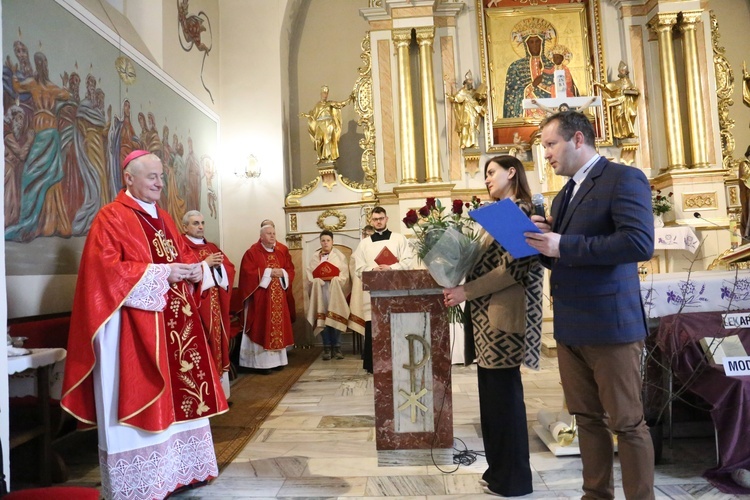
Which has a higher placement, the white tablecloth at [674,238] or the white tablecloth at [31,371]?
the white tablecloth at [674,238]

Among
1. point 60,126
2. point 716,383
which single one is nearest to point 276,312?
point 60,126

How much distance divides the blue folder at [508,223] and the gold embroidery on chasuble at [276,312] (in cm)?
475

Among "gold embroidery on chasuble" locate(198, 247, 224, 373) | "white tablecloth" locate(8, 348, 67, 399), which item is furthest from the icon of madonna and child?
"white tablecloth" locate(8, 348, 67, 399)

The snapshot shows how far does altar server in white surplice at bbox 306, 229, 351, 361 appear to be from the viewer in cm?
736

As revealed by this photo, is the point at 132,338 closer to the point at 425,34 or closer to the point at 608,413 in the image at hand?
the point at 608,413

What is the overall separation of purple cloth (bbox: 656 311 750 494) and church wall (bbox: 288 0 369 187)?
728 centimetres

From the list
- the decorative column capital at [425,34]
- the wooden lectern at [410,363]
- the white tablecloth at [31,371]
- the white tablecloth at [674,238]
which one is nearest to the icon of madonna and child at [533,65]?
the decorative column capital at [425,34]

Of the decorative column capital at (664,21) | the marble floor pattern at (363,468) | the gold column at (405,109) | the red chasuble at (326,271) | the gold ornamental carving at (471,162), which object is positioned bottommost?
the marble floor pattern at (363,468)

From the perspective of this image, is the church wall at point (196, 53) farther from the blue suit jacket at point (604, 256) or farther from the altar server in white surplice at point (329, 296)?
the blue suit jacket at point (604, 256)

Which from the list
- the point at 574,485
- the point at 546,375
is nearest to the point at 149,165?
the point at 574,485

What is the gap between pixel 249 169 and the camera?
8.50 metres

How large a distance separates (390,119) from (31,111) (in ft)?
17.7

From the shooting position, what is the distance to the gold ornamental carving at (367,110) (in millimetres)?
8602

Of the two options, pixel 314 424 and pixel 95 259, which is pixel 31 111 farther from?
pixel 314 424
